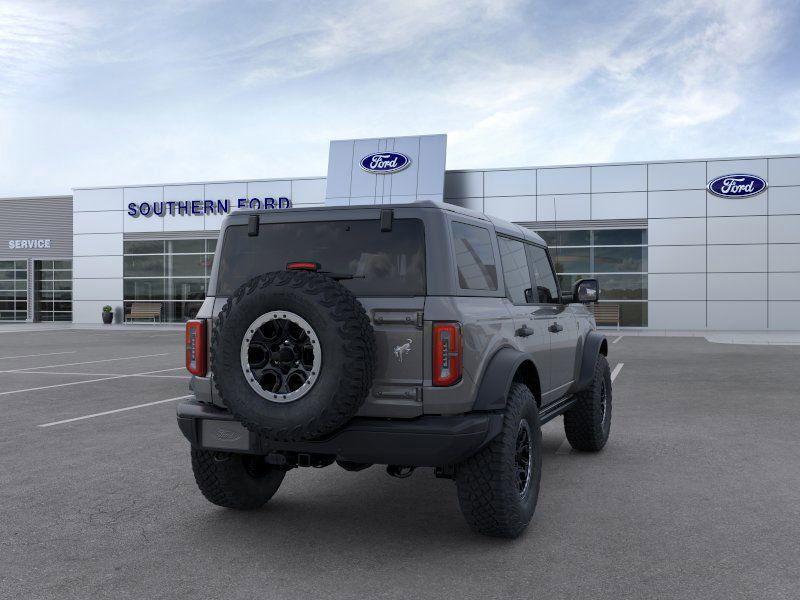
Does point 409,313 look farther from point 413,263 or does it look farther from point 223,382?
point 223,382

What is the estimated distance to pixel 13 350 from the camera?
65.7ft

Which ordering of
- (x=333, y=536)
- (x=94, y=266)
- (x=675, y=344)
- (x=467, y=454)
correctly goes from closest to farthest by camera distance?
(x=467, y=454), (x=333, y=536), (x=675, y=344), (x=94, y=266)

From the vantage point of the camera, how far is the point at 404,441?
409 centimetres

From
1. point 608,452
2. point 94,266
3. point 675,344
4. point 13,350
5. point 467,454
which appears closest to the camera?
point 467,454

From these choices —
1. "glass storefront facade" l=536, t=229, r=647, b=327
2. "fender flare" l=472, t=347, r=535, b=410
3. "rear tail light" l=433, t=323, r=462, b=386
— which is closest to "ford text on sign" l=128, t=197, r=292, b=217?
"glass storefront facade" l=536, t=229, r=647, b=327

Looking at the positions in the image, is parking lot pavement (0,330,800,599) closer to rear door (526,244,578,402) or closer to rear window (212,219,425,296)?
rear door (526,244,578,402)

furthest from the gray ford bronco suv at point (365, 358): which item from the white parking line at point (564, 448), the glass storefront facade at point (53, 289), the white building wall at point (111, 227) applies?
the glass storefront facade at point (53, 289)

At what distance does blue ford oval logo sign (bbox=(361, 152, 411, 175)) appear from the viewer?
31.9m

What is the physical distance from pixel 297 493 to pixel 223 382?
170 centimetres

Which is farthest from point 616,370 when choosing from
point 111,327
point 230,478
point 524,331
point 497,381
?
point 111,327

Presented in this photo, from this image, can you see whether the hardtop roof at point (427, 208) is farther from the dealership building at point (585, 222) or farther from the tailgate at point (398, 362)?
the dealership building at point (585, 222)

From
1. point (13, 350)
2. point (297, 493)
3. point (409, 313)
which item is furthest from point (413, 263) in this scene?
point (13, 350)

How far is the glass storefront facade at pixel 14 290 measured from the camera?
41938mm

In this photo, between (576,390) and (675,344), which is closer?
(576,390)
